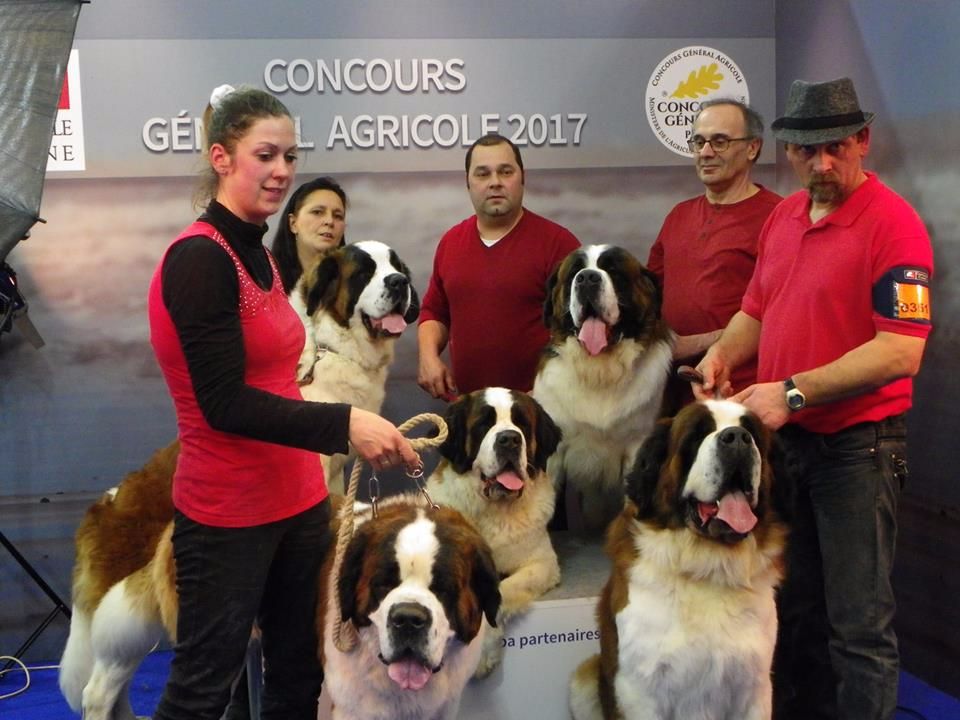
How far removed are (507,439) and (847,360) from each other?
114cm

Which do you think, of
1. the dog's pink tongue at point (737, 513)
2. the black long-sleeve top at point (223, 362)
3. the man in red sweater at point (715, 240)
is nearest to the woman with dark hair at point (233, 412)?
the black long-sleeve top at point (223, 362)

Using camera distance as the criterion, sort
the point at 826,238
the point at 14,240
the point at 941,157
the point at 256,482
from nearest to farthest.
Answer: the point at 256,482 < the point at 14,240 < the point at 826,238 < the point at 941,157

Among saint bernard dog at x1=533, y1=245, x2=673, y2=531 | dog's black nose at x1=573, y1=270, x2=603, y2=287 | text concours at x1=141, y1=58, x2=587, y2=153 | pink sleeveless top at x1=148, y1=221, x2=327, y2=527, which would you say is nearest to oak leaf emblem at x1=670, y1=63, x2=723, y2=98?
text concours at x1=141, y1=58, x2=587, y2=153

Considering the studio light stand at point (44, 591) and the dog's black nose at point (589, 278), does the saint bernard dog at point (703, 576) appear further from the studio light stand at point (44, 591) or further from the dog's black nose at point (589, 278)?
the studio light stand at point (44, 591)

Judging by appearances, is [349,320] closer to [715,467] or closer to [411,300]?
[411,300]

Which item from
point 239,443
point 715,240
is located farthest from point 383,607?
point 715,240

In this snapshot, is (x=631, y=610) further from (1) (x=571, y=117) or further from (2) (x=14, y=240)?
(1) (x=571, y=117)

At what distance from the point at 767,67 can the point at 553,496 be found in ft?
9.12

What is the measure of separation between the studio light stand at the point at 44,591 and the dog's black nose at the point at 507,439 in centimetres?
264

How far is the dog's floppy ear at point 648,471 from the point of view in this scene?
9.50 ft

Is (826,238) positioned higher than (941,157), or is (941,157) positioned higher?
(941,157)

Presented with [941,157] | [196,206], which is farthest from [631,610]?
[941,157]

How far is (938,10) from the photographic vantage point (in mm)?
3934

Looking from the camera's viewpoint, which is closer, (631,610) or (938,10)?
(631,610)
